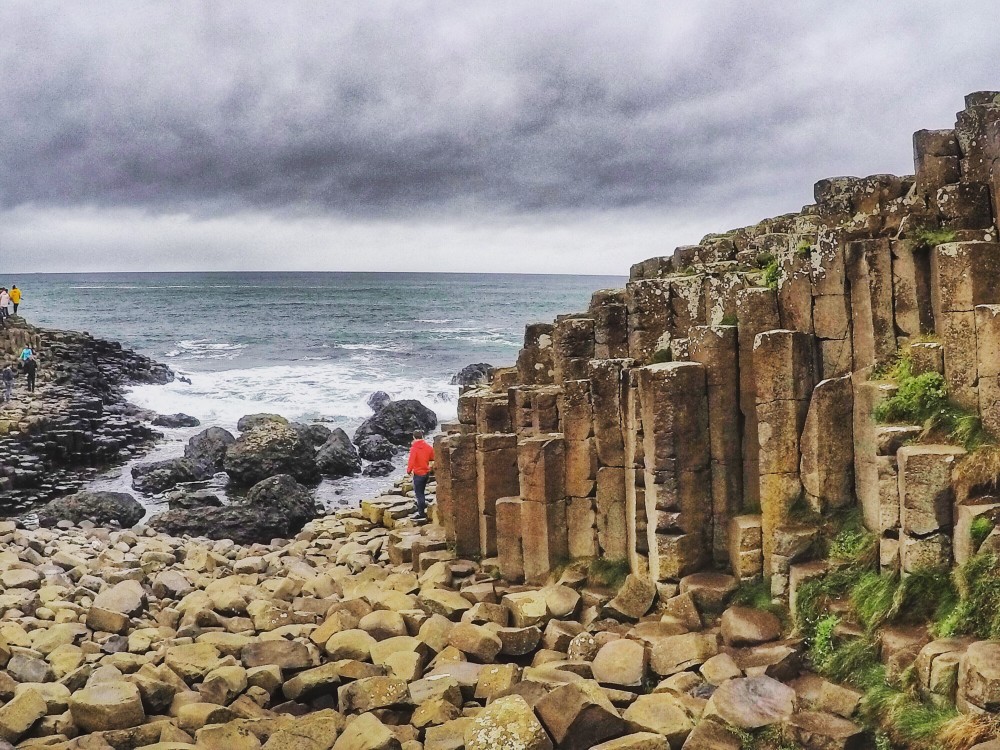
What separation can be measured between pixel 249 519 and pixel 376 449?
9.69 meters

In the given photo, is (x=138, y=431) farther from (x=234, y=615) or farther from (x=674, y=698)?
(x=674, y=698)

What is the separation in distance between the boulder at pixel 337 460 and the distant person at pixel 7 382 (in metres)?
15.0

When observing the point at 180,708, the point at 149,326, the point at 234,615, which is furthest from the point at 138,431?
the point at 149,326

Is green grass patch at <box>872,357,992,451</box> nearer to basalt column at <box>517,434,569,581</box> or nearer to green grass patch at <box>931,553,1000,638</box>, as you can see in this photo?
green grass patch at <box>931,553,1000,638</box>

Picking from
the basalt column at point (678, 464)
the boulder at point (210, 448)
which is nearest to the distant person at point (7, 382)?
the boulder at point (210, 448)

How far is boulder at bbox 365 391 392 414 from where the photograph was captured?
39062mm

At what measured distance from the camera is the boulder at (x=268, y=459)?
84.8 feet

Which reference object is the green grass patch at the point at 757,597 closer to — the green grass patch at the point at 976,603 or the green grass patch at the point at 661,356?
the green grass patch at the point at 976,603

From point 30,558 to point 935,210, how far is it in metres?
15.2

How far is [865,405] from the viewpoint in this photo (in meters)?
9.49

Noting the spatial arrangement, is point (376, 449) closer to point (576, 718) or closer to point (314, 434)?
point (314, 434)

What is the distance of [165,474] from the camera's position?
25.8 metres

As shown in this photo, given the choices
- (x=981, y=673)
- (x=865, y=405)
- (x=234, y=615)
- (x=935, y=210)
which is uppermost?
(x=935, y=210)

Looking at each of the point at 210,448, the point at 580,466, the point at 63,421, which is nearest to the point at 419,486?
the point at 580,466
